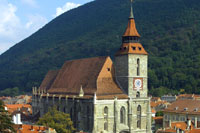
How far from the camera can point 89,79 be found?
73812mm

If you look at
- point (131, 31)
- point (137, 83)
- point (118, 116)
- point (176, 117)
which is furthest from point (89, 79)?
point (176, 117)

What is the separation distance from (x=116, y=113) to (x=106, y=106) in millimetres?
2406

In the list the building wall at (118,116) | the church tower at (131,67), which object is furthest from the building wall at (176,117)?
the church tower at (131,67)

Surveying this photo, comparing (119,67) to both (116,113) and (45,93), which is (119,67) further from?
(45,93)

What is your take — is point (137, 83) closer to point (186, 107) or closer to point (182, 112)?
point (182, 112)

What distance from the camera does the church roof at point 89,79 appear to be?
231ft

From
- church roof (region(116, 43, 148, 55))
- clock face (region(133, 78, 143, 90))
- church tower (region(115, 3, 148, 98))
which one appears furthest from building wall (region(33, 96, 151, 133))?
church roof (region(116, 43, 148, 55))

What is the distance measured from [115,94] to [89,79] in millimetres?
6804

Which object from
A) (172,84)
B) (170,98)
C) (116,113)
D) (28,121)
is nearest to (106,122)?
(116,113)

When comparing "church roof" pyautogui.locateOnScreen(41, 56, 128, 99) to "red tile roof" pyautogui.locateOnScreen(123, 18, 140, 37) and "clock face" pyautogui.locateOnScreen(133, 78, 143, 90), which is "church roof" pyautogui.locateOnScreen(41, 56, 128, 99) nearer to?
"clock face" pyautogui.locateOnScreen(133, 78, 143, 90)

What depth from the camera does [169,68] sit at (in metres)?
197

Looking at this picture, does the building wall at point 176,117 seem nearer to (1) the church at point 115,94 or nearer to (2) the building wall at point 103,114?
(2) the building wall at point 103,114

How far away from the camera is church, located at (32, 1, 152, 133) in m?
68.2

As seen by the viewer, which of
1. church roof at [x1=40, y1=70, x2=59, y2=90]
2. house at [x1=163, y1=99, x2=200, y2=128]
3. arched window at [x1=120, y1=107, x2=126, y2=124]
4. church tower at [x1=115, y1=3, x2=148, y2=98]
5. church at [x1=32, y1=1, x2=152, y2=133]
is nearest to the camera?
church at [x1=32, y1=1, x2=152, y2=133]
